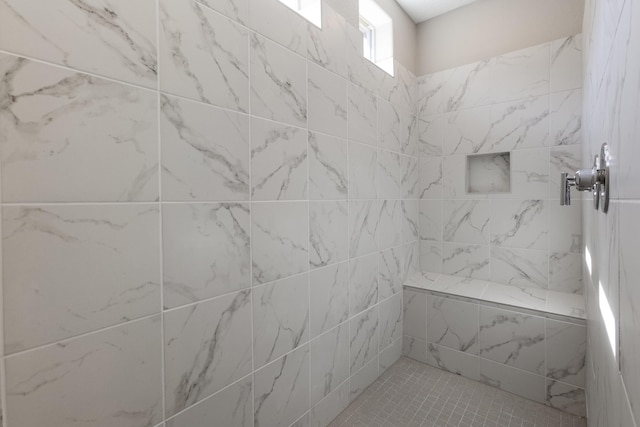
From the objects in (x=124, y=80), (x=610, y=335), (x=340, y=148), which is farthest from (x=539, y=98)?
(x=124, y=80)

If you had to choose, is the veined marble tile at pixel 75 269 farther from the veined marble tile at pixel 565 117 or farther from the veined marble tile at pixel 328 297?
the veined marble tile at pixel 565 117

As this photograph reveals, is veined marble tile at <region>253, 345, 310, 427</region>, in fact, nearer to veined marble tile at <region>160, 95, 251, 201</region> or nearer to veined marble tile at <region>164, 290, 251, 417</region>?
veined marble tile at <region>164, 290, 251, 417</region>

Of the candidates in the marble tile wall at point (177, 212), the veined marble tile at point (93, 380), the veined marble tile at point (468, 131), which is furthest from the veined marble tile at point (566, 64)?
the veined marble tile at point (93, 380)

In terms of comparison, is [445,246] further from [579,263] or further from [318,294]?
[318,294]

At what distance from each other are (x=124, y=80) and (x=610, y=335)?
1.49m

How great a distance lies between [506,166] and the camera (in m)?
2.40

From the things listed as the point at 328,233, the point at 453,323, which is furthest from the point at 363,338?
the point at 328,233

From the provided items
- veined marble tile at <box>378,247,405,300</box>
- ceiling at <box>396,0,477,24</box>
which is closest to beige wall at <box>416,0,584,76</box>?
ceiling at <box>396,0,477,24</box>

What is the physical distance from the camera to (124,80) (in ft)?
3.12

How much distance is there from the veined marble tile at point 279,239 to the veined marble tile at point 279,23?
29.9 inches

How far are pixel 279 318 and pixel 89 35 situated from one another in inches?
49.0

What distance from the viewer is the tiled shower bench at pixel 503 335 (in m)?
1.82

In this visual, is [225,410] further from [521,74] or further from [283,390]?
[521,74]

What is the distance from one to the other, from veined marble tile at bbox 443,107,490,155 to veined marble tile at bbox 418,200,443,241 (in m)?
0.44
